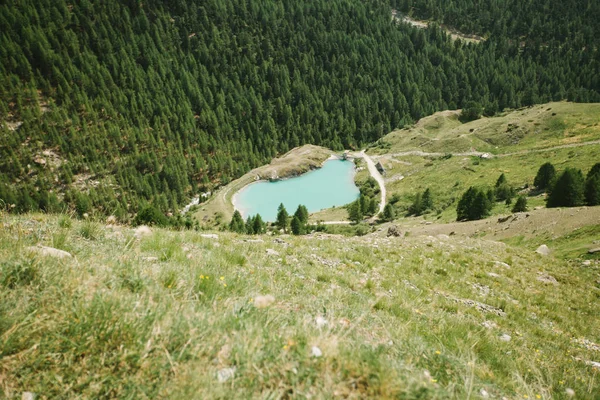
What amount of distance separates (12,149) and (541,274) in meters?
184

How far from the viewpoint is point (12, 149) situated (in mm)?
132375

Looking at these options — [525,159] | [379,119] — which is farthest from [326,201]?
[379,119]

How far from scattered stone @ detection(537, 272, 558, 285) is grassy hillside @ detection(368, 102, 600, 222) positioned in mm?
39585

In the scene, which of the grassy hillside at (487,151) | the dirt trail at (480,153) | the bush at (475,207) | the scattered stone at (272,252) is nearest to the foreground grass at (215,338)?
the scattered stone at (272,252)

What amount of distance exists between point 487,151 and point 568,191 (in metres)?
61.7

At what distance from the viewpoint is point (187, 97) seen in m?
171

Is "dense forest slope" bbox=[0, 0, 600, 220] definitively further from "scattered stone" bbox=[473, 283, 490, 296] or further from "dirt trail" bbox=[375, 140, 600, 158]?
"scattered stone" bbox=[473, 283, 490, 296]

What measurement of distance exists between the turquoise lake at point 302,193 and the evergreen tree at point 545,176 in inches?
2036

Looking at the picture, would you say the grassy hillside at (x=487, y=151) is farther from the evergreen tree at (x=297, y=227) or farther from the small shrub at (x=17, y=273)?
the small shrub at (x=17, y=273)

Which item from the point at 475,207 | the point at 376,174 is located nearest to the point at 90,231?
the point at 475,207

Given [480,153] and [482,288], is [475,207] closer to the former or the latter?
[482,288]

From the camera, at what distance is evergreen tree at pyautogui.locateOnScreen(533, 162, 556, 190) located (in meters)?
55.0

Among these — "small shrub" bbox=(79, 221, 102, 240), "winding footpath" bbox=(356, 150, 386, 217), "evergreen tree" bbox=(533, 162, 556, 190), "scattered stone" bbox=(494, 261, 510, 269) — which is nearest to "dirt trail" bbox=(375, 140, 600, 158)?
"winding footpath" bbox=(356, 150, 386, 217)

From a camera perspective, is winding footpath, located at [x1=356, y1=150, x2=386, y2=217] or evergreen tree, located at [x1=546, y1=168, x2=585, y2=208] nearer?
evergreen tree, located at [x1=546, y1=168, x2=585, y2=208]
